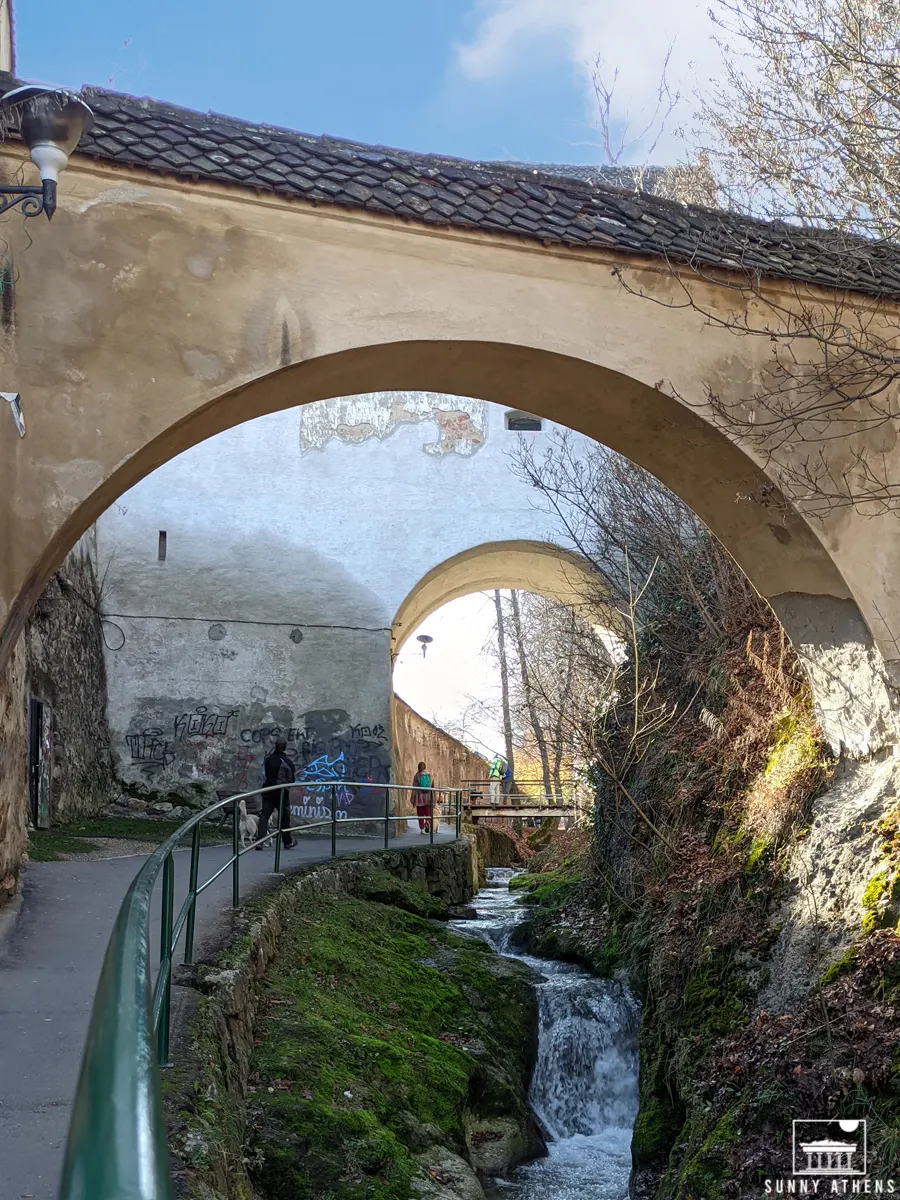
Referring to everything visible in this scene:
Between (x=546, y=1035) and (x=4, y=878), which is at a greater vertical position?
(x=4, y=878)

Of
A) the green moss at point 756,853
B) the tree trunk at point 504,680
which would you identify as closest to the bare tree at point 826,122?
the green moss at point 756,853

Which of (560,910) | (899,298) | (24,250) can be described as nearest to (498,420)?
(560,910)

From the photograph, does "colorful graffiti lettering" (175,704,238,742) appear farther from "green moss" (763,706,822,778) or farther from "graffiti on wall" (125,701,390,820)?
"green moss" (763,706,822,778)

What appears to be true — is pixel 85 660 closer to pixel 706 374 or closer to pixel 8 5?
pixel 8 5

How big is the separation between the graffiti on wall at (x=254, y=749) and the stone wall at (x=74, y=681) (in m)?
0.72

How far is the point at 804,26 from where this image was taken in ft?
26.8

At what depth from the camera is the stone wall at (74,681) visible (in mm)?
14091

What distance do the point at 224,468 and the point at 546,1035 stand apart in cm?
1126

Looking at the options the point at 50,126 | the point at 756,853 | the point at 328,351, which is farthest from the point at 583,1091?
the point at 50,126

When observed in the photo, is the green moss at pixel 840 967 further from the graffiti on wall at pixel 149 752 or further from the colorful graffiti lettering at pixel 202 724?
the graffiti on wall at pixel 149 752

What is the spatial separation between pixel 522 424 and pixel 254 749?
6821 millimetres

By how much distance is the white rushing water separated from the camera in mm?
7797

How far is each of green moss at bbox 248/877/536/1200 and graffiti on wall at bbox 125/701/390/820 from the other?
6253 millimetres

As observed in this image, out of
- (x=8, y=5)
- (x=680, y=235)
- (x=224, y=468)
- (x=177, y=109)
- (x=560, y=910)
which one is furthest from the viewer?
(x=224, y=468)
